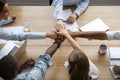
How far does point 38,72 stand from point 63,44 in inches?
24.3

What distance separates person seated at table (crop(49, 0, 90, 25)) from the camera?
8.58 feet

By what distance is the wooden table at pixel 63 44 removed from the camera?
84.0 inches

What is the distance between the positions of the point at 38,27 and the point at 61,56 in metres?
0.48

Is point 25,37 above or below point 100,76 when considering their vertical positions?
above

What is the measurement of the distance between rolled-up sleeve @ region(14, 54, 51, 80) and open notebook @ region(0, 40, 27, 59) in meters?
0.33

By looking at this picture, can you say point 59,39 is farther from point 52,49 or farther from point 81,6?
point 81,6

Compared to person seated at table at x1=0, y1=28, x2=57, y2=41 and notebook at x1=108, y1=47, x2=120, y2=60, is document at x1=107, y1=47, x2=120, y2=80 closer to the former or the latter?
notebook at x1=108, y1=47, x2=120, y2=60

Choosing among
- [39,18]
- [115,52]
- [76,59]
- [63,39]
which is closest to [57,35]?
[63,39]

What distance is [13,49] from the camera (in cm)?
221

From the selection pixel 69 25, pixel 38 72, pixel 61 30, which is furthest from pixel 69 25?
pixel 38 72

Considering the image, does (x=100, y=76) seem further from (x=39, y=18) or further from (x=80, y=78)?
(x=39, y=18)

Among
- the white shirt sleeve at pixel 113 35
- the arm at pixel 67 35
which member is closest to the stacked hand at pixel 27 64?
the arm at pixel 67 35

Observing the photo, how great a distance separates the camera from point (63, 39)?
7.89ft

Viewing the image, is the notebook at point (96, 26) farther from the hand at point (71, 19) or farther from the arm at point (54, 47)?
the arm at point (54, 47)
